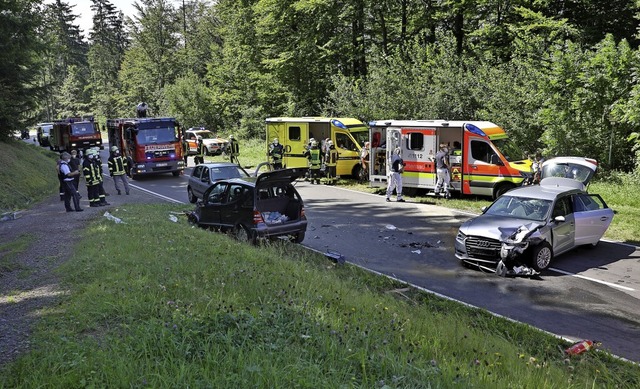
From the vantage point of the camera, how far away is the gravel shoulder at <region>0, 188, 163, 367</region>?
19.8 ft

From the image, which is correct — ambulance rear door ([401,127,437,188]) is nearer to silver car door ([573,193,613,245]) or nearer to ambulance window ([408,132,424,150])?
ambulance window ([408,132,424,150])

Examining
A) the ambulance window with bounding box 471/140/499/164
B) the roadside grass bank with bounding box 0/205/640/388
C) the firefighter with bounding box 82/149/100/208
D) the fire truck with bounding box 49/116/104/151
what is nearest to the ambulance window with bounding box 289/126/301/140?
the ambulance window with bounding box 471/140/499/164

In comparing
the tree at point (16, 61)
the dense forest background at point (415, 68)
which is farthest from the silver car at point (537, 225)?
the tree at point (16, 61)

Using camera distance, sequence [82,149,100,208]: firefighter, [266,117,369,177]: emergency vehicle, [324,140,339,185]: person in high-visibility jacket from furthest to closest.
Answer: [266,117,369,177]: emergency vehicle → [324,140,339,185]: person in high-visibility jacket → [82,149,100,208]: firefighter

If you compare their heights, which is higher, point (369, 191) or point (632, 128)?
point (632, 128)

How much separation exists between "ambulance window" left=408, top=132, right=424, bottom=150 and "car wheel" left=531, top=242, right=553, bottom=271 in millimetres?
9537

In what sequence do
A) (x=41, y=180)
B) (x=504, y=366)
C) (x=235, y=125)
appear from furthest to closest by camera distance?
(x=235, y=125)
(x=41, y=180)
(x=504, y=366)

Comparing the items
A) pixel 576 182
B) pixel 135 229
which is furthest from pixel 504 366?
pixel 576 182

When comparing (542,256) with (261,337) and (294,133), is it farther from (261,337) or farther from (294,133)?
(294,133)

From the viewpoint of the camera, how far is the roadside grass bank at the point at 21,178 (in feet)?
65.2

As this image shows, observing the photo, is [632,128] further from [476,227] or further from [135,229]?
[135,229]

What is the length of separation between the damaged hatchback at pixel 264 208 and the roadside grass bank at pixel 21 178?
9076 mm

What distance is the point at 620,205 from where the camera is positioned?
17.0 m

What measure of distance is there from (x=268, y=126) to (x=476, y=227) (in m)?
17.2
